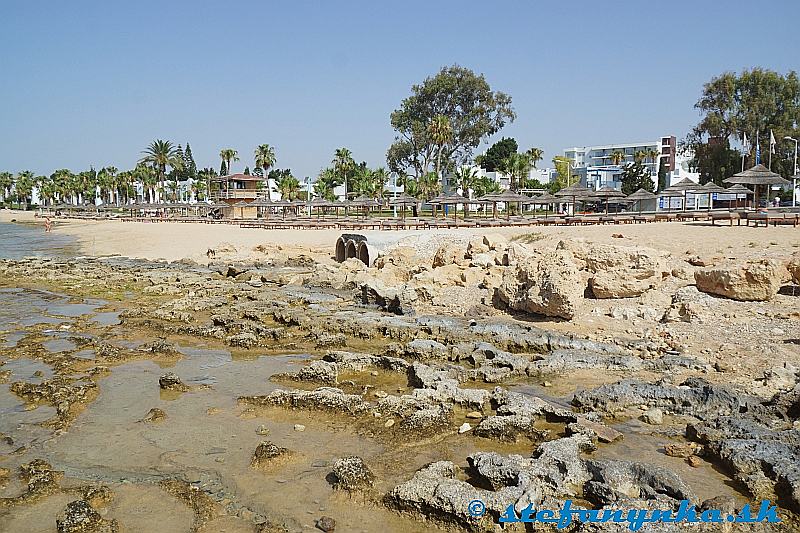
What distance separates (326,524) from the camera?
6551 millimetres

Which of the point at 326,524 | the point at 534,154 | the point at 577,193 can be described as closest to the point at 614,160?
the point at 534,154

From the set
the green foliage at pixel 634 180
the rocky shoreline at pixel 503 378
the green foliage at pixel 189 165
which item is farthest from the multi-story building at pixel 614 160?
the green foliage at pixel 189 165

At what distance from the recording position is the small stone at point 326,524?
21.3ft

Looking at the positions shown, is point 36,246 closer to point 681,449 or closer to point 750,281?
point 750,281

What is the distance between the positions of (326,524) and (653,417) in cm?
511

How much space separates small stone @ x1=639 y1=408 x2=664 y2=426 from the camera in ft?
29.7

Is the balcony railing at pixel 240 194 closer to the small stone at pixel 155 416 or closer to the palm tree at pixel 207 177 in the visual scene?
the palm tree at pixel 207 177

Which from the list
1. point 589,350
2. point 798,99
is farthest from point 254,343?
point 798,99

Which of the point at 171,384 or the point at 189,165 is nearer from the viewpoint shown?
the point at 171,384

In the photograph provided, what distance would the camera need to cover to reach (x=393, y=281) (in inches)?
878

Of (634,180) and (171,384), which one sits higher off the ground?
(634,180)

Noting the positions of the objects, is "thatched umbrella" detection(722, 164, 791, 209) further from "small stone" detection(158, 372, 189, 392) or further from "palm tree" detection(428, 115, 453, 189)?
"palm tree" detection(428, 115, 453, 189)

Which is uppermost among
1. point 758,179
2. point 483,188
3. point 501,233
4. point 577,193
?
point 483,188

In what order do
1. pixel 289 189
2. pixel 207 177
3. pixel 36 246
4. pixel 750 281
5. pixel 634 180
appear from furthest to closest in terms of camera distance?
pixel 207 177 → pixel 289 189 → pixel 634 180 → pixel 36 246 → pixel 750 281
